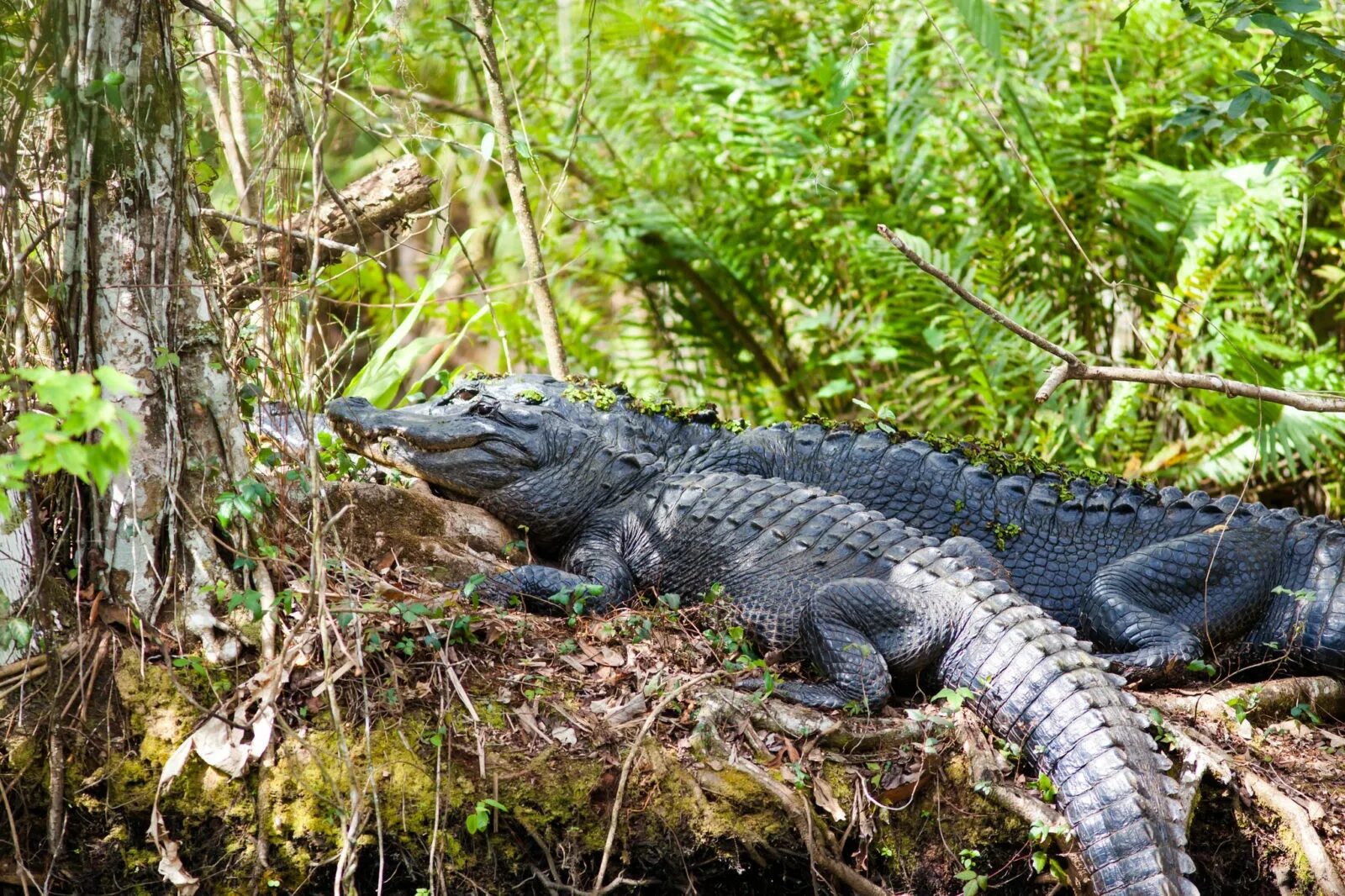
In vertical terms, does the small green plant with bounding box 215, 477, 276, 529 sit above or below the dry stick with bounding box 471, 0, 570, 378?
below

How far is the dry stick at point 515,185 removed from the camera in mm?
4973

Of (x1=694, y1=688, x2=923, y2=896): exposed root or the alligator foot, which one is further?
the alligator foot

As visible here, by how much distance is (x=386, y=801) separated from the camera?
9.67 ft

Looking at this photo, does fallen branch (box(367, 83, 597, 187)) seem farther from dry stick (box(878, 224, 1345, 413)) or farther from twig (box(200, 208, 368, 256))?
dry stick (box(878, 224, 1345, 413))

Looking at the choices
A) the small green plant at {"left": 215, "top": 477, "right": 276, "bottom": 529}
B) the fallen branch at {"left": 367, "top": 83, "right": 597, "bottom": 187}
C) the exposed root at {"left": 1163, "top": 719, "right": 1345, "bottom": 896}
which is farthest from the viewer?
the fallen branch at {"left": 367, "top": 83, "right": 597, "bottom": 187}

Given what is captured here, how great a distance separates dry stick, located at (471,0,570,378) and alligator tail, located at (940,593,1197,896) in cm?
231

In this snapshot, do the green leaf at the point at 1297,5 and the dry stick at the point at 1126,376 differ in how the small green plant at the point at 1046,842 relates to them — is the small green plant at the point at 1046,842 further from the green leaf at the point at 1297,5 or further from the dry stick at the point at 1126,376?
the green leaf at the point at 1297,5

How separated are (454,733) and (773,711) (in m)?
0.91

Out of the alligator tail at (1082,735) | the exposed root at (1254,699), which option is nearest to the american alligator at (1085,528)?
the exposed root at (1254,699)

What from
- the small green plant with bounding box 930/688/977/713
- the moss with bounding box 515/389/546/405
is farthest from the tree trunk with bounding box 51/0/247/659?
the small green plant with bounding box 930/688/977/713

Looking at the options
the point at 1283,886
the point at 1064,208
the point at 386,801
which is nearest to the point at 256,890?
the point at 386,801

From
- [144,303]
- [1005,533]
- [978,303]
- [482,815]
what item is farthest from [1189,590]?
[144,303]

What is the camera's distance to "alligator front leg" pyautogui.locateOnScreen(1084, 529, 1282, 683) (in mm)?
4105

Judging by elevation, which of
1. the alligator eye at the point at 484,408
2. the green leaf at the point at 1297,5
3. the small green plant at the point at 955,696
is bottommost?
the small green plant at the point at 955,696
